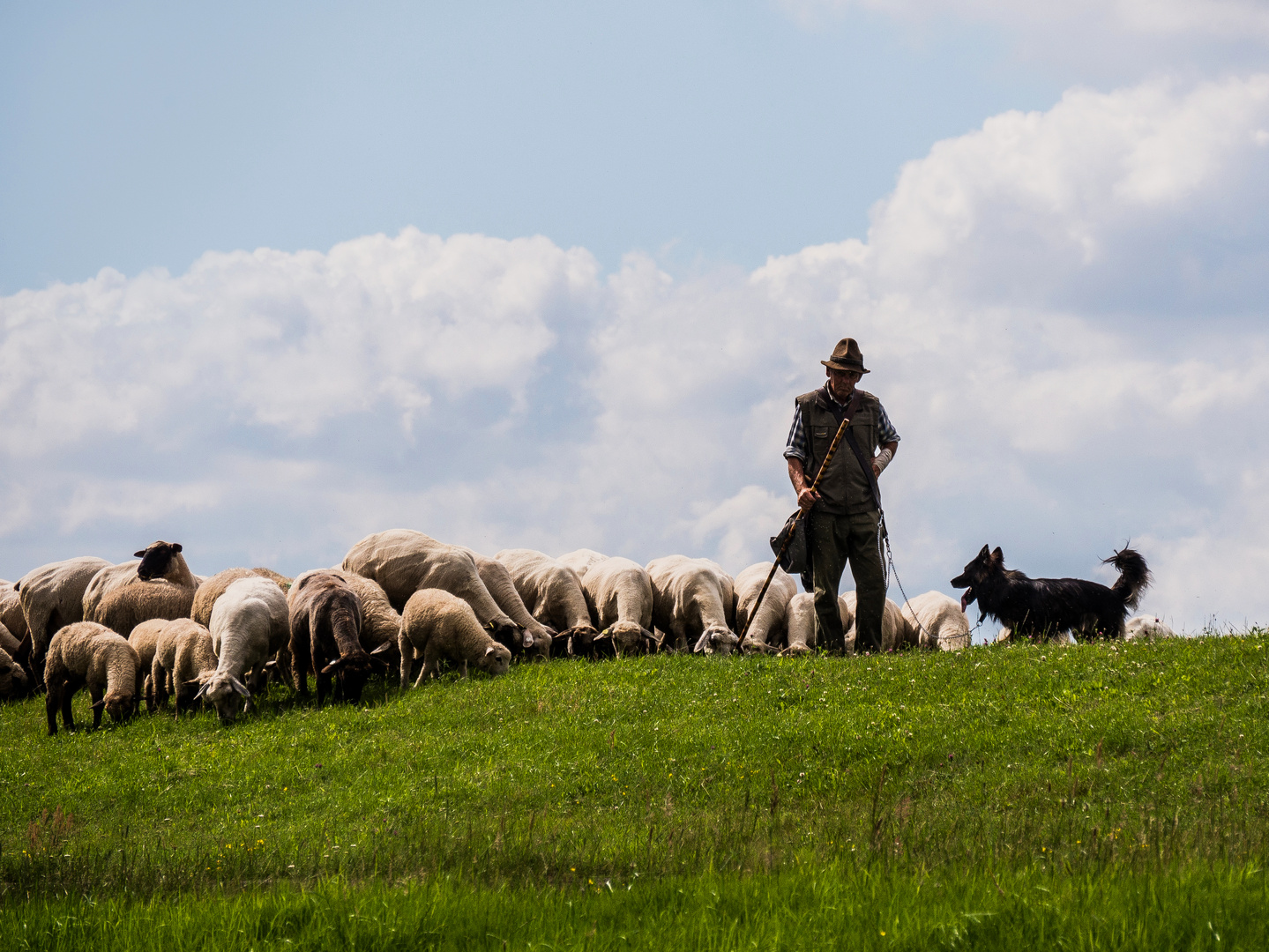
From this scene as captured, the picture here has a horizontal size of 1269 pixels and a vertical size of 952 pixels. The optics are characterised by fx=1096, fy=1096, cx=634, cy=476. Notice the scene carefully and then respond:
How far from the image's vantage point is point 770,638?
18484mm

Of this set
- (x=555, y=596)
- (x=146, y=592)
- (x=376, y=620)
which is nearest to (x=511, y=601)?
(x=555, y=596)

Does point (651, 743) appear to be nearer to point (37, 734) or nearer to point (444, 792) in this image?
point (444, 792)

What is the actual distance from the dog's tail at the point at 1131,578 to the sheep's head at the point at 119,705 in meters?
15.4

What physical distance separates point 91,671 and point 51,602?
Result: 275 inches

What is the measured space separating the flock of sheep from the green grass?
839 mm

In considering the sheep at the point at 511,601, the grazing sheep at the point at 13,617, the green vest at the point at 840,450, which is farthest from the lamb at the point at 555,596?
the grazing sheep at the point at 13,617

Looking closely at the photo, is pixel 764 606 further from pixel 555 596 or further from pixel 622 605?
pixel 555 596

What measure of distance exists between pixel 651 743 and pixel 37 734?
35.1 ft

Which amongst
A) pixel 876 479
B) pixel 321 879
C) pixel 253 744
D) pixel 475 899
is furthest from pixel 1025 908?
pixel 253 744

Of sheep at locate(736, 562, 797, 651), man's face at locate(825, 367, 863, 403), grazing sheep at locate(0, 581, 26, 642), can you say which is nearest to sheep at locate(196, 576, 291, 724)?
sheep at locate(736, 562, 797, 651)

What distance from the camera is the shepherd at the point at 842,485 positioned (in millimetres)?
13539

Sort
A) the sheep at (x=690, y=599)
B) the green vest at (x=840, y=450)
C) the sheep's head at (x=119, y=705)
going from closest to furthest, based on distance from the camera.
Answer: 1. the green vest at (x=840, y=450)
2. the sheep's head at (x=119, y=705)
3. the sheep at (x=690, y=599)

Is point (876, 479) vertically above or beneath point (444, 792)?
above

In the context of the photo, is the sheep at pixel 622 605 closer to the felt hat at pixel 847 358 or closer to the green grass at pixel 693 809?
the green grass at pixel 693 809
